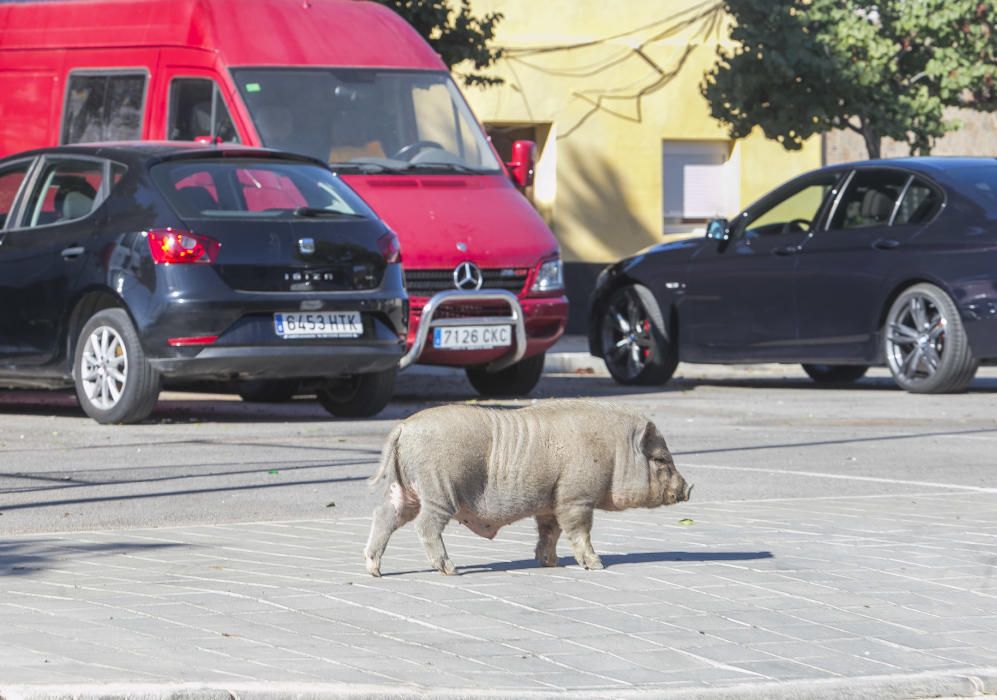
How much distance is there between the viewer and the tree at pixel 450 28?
814 inches

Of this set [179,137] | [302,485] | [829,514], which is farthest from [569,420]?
[179,137]

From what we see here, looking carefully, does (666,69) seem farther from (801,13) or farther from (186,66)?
(186,66)

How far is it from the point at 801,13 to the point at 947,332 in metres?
9.91

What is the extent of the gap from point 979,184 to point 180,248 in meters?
5.92

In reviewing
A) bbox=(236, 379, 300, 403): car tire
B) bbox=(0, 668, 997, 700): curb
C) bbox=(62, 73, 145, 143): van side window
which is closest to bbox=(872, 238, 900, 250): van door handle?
bbox=(236, 379, 300, 403): car tire

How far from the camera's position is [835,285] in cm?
1456

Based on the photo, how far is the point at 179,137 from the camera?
14867mm

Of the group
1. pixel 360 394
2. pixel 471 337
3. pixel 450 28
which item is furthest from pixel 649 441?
pixel 450 28

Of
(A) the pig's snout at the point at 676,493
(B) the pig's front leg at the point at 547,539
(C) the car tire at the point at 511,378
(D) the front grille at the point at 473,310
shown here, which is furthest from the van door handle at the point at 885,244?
(B) the pig's front leg at the point at 547,539

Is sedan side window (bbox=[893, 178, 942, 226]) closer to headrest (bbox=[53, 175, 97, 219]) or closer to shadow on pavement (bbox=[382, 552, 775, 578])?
headrest (bbox=[53, 175, 97, 219])

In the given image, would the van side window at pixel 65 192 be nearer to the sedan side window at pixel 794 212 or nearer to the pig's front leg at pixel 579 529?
the sedan side window at pixel 794 212

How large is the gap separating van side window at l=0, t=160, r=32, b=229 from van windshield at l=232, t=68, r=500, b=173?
5.92 ft

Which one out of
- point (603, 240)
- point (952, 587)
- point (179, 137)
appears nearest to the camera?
point (952, 587)

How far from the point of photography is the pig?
20.9 feet
